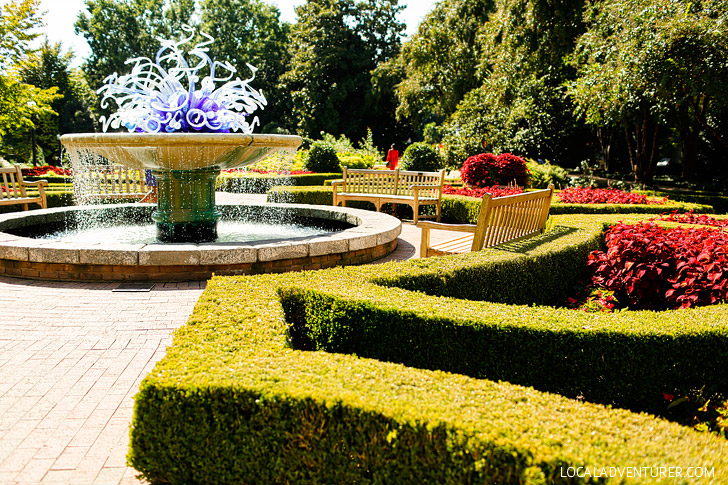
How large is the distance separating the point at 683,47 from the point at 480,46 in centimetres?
1429

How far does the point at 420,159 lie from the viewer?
51.0 ft

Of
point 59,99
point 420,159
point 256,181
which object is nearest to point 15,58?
point 256,181

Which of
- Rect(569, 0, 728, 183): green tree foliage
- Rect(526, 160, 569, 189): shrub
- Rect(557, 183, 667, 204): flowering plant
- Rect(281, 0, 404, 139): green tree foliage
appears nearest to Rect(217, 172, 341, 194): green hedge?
Rect(526, 160, 569, 189): shrub

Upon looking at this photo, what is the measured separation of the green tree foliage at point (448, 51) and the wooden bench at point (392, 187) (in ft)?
47.0

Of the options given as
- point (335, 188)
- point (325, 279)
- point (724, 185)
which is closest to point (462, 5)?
point (724, 185)

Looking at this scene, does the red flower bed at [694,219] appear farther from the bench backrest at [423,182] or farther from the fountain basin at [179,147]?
the fountain basin at [179,147]

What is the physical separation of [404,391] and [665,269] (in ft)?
11.1

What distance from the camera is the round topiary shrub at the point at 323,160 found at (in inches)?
749

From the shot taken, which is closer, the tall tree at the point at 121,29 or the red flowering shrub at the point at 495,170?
the red flowering shrub at the point at 495,170

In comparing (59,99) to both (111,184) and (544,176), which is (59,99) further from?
(544,176)

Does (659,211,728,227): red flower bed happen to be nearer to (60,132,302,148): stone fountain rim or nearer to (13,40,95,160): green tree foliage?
(60,132,302,148): stone fountain rim

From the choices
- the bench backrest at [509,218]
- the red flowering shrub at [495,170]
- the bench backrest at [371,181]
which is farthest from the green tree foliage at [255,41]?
the bench backrest at [509,218]

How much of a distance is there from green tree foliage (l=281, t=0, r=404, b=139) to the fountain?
28886 millimetres

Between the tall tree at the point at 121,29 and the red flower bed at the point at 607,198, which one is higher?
the tall tree at the point at 121,29
